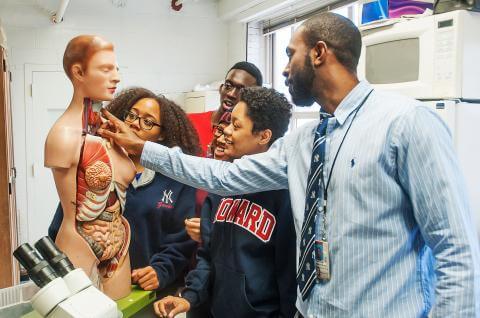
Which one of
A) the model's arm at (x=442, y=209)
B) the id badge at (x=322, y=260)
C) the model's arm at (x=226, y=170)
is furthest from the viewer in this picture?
the model's arm at (x=226, y=170)

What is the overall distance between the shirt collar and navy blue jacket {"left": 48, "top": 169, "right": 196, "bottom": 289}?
0.59 m

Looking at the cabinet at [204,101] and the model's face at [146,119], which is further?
the cabinet at [204,101]

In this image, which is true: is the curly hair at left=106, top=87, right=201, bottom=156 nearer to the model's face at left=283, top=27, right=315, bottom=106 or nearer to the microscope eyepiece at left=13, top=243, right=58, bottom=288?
the model's face at left=283, top=27, right=315, bottom=106

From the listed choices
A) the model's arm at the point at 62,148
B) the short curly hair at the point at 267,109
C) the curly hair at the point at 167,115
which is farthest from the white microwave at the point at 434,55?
the model's arm at the point at 62,148

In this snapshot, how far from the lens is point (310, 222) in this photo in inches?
42.9

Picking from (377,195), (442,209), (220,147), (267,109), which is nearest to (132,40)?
(220,147)

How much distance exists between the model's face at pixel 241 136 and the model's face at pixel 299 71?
24 centimetres

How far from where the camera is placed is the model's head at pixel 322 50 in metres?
1.11

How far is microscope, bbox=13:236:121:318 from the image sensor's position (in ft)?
2.49

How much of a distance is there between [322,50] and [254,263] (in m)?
0.61

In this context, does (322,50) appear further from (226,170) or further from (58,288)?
(58,288)

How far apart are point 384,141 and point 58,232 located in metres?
0.86

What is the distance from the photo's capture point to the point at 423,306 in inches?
39.1

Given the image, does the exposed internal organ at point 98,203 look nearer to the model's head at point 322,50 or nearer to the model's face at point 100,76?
the model's face at point 100,76
